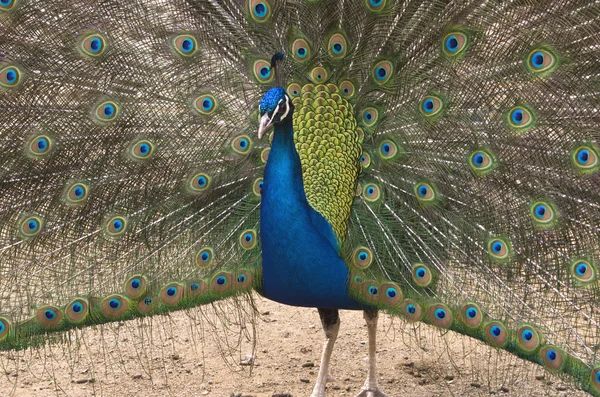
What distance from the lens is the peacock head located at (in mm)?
2086

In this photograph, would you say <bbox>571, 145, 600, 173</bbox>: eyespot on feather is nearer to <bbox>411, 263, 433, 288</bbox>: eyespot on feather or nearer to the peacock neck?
<bbox>411, 263, 433, 288</bbox>: eyespot on feather

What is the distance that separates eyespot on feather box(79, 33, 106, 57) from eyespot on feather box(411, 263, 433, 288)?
1314 mm

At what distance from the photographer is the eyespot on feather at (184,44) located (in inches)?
93.4

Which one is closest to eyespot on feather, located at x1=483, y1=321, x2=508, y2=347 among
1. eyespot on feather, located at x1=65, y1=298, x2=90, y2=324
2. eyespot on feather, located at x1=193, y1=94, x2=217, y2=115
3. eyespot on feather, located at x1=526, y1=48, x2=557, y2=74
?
eyespot on feather, located at x1=526, y1=48, x2=557, y2=74

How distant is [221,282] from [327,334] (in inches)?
24.8

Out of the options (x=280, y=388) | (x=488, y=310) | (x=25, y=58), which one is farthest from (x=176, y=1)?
(x=280, y=388)

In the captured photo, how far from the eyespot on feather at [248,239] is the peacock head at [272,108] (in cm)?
52

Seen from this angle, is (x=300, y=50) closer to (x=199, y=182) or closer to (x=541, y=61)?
(x=199, y=182)

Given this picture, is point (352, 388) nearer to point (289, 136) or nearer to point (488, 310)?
point (488, 310)

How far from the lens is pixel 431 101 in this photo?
237 cm

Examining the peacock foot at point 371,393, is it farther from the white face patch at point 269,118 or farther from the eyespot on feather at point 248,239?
the white face patch at point 269,118

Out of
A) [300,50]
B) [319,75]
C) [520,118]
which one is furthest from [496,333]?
[300,50]

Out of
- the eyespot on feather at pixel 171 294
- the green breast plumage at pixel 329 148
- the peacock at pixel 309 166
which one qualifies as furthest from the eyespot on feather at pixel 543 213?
the eyespot on feather at pixel 171 294

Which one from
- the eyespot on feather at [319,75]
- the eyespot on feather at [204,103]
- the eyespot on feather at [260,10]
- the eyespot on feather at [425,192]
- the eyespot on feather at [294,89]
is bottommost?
the eyespot on feather at [425,192]
